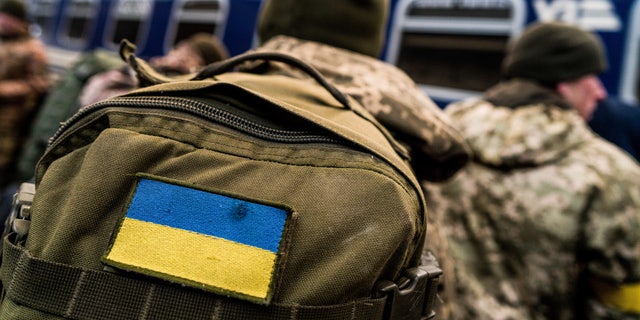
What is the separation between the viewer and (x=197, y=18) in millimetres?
3480

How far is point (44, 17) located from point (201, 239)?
5997mm

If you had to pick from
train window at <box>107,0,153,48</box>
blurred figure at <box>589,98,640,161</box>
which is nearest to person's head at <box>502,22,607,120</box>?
blurred figure at <box>589,98,640,161</box>

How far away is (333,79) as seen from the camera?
90 centimetres

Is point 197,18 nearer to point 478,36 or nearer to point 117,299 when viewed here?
point 478,36

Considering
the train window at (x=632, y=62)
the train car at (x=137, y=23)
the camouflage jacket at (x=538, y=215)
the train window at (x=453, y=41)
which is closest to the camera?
the camouflage jacket at (x=538, y=215)

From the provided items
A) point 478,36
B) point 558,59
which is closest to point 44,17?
point 478,36

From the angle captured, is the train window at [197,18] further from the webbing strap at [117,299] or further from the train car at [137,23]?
the webbing strap at [117,299]

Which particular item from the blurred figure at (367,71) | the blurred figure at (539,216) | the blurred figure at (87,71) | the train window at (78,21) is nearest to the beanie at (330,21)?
the blurred figure at (367,71)

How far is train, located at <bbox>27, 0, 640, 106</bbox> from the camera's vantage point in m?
2.07

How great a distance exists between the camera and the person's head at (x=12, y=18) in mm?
3424

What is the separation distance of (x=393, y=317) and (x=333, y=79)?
1.62 ft

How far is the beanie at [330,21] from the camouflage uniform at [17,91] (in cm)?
314

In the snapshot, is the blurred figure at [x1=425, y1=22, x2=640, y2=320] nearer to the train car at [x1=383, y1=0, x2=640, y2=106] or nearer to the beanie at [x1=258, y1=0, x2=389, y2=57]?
the beanie at [x1=258, y1=0, x2=389, y2=57]

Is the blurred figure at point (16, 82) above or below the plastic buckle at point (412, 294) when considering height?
below
